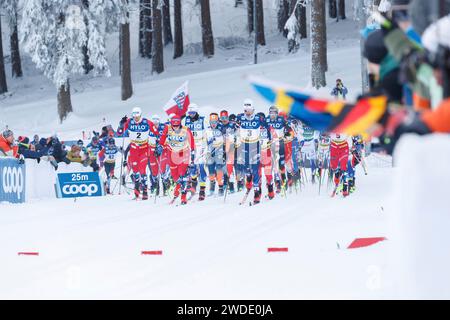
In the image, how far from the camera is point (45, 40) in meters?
35.9

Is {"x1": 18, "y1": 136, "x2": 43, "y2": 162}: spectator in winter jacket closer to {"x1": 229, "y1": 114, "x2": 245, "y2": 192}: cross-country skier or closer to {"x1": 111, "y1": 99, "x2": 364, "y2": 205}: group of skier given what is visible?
{"x1": 111, "y1": 99, "x2": 364, "y2": 205}: group of skier

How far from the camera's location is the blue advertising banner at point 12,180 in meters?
20.8

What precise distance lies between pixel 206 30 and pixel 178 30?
285 centimetres

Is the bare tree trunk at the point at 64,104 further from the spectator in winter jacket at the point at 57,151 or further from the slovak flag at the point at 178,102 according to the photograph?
the spectator in winter jacket at the point at 57,151

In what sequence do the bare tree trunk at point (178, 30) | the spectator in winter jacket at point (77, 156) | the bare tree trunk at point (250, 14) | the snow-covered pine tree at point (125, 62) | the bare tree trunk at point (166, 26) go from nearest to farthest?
the spectator in winter jacket at point (77, 156), the snow-covered pine tree at point (125, 62), the bare tree trunk at point (178, 30), the bare tree trunk at point (166, 26), the bare tree trunk at point (250, 14)

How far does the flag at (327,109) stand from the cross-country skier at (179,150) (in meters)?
14.7

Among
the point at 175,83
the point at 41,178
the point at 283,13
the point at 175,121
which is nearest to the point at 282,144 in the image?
the point at 175,121

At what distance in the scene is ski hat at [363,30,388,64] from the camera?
5852 millimetres

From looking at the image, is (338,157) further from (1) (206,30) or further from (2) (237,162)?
(1) (206,30)

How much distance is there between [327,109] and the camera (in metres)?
4.88

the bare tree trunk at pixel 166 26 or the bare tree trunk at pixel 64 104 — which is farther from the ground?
the bare tree trunk at pixel 166 26

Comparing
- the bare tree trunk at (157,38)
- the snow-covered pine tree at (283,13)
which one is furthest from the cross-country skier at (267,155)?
the snow-covered pine tree at (283,13)
